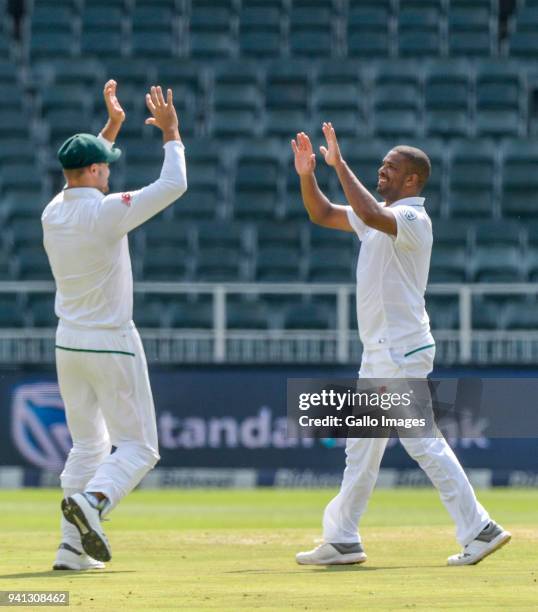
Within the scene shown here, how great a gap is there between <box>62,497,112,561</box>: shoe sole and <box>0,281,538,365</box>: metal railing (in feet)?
29.7

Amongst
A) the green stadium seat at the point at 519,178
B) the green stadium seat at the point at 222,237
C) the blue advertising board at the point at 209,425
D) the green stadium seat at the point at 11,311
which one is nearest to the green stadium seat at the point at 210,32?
the green stadium seat at the point at 222,237

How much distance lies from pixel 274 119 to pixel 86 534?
14.7m

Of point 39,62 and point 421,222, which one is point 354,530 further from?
point 39,62

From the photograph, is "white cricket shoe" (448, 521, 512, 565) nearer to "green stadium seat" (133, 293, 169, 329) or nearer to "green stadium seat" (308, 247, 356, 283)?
"green stadium seat" (133, 293, 169, 329)

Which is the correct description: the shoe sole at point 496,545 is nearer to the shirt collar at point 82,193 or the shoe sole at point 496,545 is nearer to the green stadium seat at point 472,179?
the shirt collar at point 82,193

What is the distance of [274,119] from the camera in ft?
70.6

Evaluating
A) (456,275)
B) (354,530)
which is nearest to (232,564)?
(354,530)

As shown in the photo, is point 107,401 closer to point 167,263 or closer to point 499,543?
point 499,543

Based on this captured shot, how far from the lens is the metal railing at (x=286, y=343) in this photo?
16.4 meters

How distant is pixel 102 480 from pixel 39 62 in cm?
1547

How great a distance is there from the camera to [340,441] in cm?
A: 1636

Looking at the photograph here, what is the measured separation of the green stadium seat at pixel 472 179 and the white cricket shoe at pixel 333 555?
1252 cm

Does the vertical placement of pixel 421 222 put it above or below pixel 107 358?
above

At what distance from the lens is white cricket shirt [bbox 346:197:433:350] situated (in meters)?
8.00
